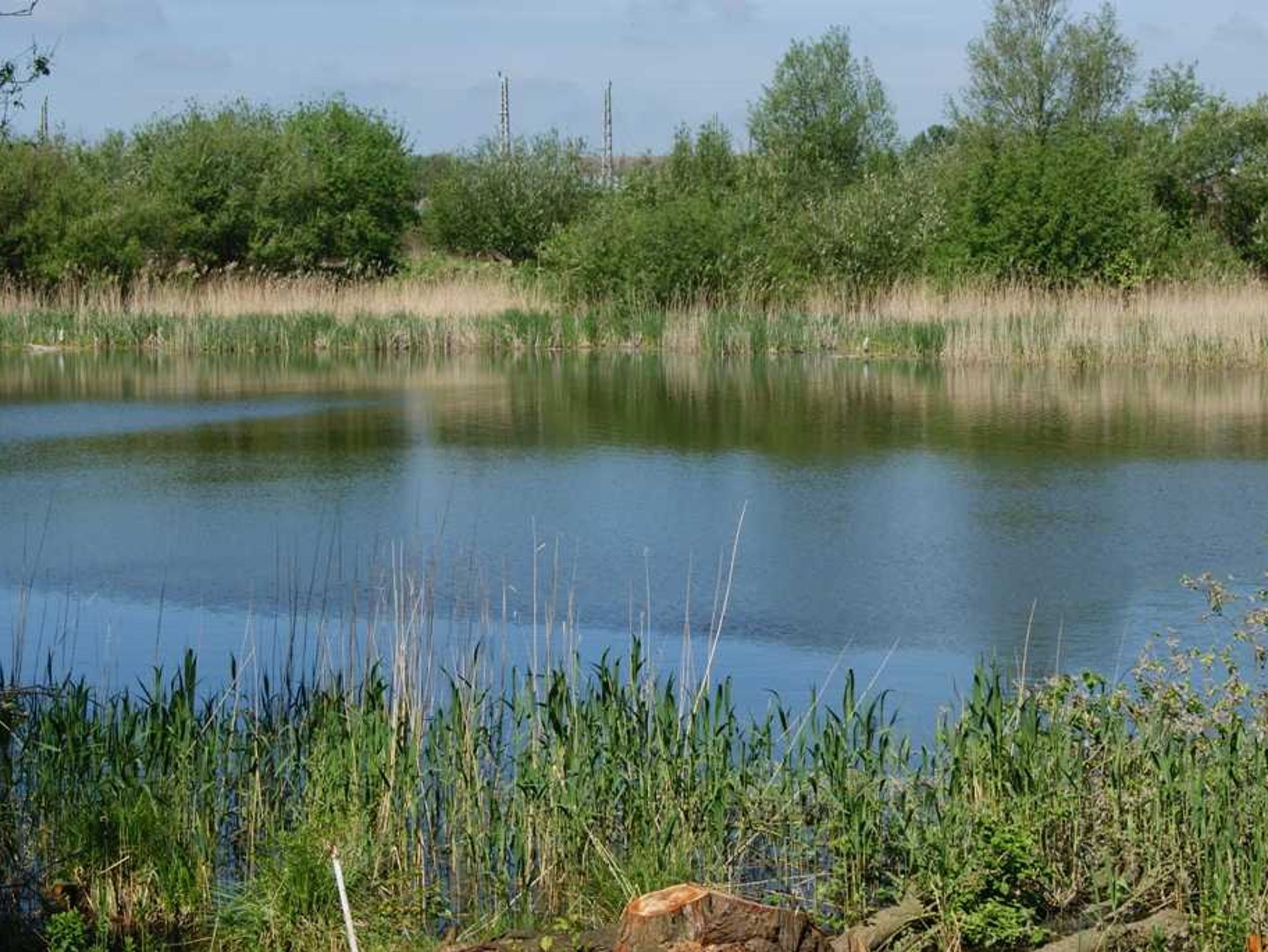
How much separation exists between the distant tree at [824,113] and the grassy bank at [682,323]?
2410 centimetres

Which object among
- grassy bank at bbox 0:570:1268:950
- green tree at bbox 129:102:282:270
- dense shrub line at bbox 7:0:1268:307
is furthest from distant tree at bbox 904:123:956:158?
grassy bank at bbox 0:570:1268:950

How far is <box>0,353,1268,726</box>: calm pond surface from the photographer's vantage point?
988 cm

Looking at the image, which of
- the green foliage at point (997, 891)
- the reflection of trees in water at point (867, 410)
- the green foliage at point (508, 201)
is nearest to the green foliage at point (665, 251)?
the reflection of trees in water at point (867, 410)

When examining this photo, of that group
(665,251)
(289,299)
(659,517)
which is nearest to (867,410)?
(659,517)

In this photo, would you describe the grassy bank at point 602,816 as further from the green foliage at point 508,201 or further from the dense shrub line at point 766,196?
the green foliage at point 508,201

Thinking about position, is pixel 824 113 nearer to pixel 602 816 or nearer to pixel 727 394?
pixel 727 394

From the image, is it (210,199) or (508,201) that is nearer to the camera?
(210,199)

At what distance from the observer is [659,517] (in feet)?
45.9

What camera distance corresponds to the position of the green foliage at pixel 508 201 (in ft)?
168

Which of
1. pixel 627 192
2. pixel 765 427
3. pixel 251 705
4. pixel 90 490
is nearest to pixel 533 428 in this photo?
pixel 765 427

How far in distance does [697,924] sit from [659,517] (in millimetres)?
9495

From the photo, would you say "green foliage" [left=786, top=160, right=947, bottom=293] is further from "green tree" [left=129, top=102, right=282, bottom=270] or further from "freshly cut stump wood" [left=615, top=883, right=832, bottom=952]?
"freshly cut stump wood" [left=615, top=883, right=832, bottom=952]

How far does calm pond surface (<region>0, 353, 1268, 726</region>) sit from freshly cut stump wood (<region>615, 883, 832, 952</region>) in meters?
2.61

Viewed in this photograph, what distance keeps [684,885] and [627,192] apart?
3657 cm
